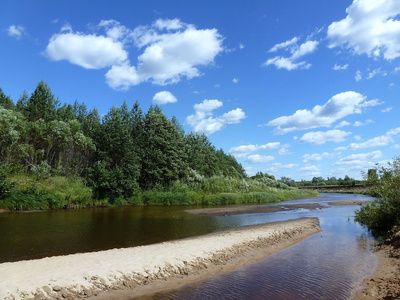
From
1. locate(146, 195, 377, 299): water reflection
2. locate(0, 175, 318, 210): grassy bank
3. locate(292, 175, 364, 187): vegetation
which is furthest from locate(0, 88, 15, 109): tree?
locate(292, 175, 364, 187): vegetation

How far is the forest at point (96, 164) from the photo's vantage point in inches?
1533

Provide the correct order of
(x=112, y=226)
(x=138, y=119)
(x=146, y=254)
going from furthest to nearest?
(x=138, y=119) < (x=112, y=226) < (x=146, y=254)

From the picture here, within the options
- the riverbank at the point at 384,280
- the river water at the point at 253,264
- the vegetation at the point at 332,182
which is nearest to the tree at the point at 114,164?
the river water at the point at 253,264

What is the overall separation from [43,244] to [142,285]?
9.61m

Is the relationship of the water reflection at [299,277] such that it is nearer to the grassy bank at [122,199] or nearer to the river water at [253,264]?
the river water at [253,264]

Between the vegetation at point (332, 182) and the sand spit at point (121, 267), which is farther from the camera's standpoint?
the vegetation at point (332, 182)

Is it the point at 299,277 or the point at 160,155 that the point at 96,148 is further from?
the point at 299,277

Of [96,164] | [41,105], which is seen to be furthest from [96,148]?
[41,105]

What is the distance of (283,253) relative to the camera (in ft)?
50.9

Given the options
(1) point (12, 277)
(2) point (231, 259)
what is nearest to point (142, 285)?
(1) point (12, 277)

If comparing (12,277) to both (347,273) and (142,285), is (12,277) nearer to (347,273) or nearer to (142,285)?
(142,285)

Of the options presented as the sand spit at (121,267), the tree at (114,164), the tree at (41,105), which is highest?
the tree at (41,105)

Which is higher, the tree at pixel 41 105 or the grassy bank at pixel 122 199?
the tree at pixel 41 105

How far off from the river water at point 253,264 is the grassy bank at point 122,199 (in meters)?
8.78
